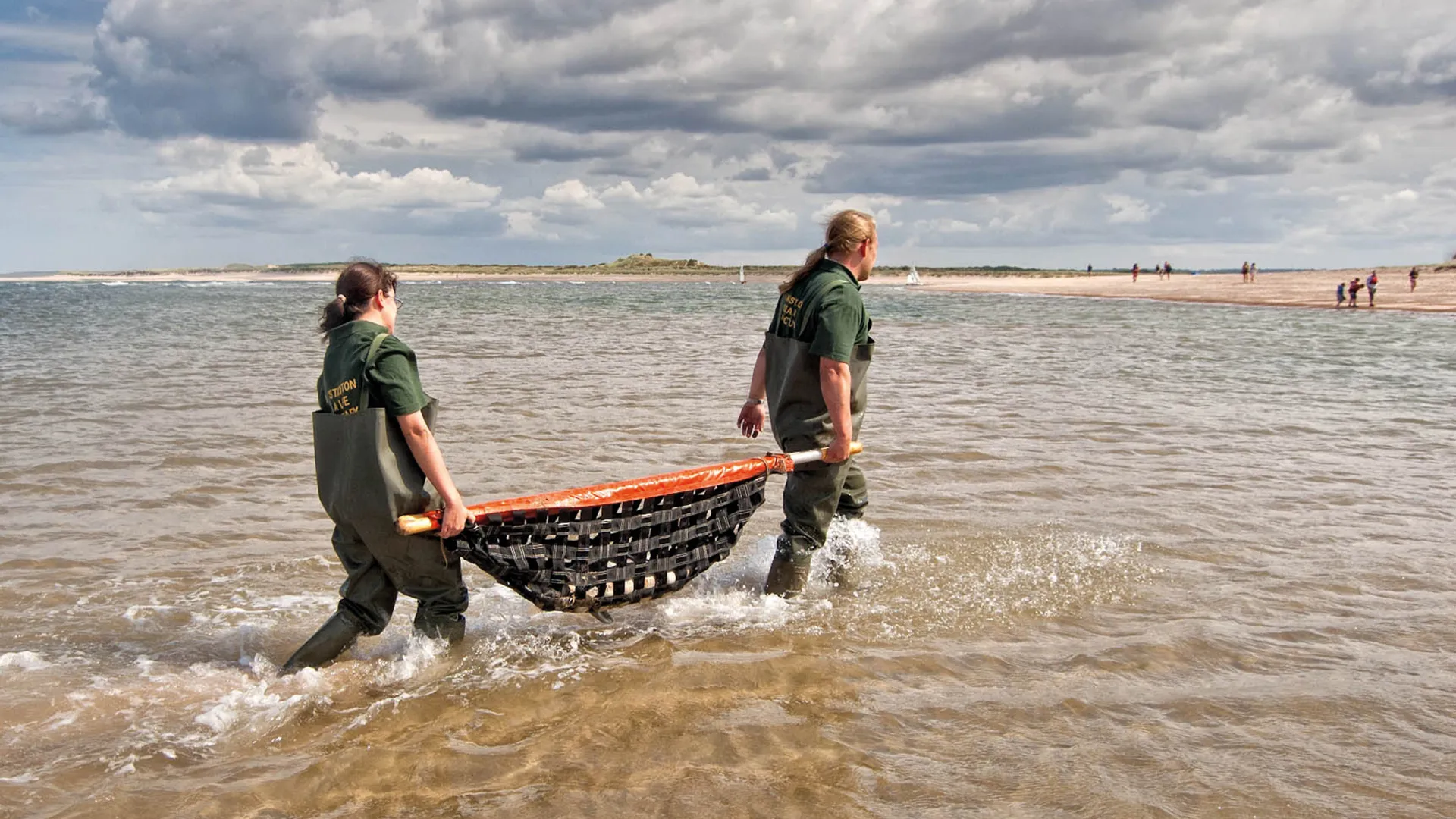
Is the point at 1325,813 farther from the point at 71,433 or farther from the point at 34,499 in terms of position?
the point at 71,433

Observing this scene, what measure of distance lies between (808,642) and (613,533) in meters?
1.14

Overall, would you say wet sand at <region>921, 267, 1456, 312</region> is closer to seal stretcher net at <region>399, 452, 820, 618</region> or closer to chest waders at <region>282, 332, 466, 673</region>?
seal stretcher net at <region>399, 452, 820, 618</region>

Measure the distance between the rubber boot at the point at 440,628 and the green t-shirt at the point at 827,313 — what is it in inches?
84.3

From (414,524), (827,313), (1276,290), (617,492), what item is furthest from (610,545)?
(1276,290)

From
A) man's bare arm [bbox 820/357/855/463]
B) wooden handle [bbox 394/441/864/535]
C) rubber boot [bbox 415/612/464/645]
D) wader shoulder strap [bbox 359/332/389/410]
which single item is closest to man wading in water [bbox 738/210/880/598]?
man's bare arm [bbox 820/357/855/463]

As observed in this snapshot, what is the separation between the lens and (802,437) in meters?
5.27

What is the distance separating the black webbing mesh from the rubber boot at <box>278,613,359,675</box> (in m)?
0.64

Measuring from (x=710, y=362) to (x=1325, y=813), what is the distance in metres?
15.3

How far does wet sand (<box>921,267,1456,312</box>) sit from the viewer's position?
44562 millimetres

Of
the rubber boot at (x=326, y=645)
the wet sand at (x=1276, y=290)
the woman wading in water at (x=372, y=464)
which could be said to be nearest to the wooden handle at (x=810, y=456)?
the woman wading in water at (x=372, y=464)

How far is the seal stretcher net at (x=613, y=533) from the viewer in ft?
14.3

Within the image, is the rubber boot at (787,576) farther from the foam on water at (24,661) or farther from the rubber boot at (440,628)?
the foam on water at (24,661)

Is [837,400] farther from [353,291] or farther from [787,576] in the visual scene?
[353,291]

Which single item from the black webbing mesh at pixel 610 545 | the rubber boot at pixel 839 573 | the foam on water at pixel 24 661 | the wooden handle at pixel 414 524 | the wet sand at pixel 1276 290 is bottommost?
the foam on water at pixel 24 661
